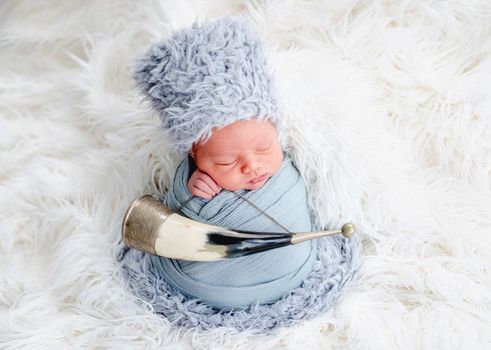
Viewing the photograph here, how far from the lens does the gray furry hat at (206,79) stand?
964mm

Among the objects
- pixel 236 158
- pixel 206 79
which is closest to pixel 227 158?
pixel 236 158

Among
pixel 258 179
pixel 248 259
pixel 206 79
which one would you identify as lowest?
pixel 248 259

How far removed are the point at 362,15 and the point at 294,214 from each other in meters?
0.41

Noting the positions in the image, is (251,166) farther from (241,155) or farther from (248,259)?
(248,259)

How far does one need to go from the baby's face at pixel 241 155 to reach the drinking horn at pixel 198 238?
8 centimetres

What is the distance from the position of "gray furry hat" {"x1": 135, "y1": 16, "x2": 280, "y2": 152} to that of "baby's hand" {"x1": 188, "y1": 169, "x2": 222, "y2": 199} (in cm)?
7

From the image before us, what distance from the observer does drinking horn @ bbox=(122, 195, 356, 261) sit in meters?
1.05

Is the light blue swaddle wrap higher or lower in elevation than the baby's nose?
lower

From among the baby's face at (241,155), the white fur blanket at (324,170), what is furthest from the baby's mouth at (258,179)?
the white fur blanket at (324,170)

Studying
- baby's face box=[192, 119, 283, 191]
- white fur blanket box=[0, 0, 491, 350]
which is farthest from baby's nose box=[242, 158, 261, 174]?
Answer: white fur blanket box=[0, 0, 491, 350]

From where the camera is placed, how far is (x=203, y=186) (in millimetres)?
1065

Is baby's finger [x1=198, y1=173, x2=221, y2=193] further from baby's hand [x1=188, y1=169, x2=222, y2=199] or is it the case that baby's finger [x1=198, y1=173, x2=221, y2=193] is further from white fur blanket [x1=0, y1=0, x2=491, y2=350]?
white fur blanket [x1=0, y1=0, x2=491, y2=350]

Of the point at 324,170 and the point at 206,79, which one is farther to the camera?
the point at 324,170

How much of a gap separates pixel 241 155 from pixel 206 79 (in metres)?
0.13
